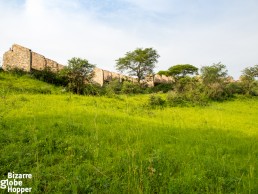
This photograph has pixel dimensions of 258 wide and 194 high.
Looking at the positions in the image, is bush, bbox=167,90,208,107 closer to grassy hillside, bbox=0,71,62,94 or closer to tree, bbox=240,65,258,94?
grassy hillside, bbox=0,71,62,94

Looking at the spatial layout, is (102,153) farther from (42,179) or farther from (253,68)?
(253,68)

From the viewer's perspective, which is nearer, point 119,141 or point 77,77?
point 119,141

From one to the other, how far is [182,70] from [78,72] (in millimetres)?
25135

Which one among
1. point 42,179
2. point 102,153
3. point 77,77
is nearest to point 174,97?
point 77,77

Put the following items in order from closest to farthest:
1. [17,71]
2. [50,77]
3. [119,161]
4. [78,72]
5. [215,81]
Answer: [119,161], [78,72], [17,71], [50,77], [215,81]

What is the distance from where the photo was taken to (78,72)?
18.9 metres

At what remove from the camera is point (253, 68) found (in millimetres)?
31125

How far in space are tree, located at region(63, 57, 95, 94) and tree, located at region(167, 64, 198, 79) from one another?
23489 mm

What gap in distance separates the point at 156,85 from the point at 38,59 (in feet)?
73.2

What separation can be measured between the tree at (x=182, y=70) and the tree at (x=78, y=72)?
2349 centimetres

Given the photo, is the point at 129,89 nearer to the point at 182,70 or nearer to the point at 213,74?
the point at 213,74

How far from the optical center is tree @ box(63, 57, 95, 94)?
18.5m

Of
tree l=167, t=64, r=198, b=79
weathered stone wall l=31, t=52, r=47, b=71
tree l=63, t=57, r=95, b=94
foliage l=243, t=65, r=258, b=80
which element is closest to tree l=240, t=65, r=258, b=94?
foliage l=243, t=65, r=258, b=80

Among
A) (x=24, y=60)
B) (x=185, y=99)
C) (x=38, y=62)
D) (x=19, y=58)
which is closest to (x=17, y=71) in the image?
(x=24, y=60)
